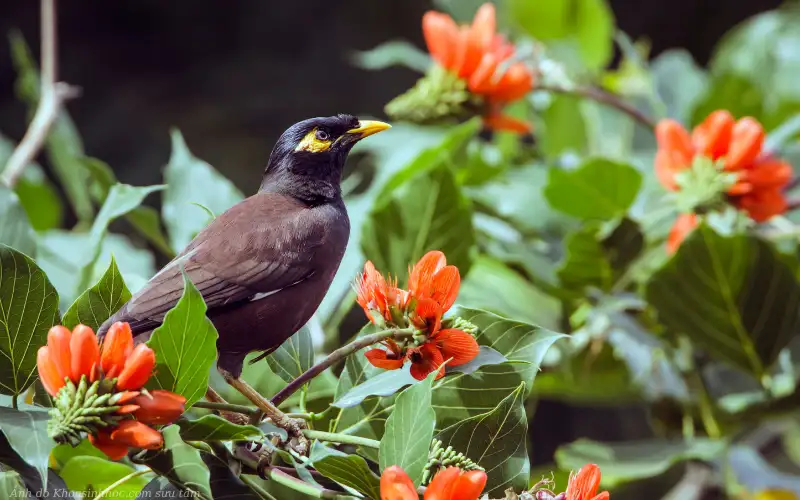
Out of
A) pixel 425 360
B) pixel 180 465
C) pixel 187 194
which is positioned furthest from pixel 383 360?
pixel 187 194

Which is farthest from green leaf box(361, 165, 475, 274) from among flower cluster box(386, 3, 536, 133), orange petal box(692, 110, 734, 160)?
orange petal box(692, 110, 734, 160)

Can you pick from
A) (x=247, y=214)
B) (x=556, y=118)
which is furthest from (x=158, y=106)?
(x=247, y=214)

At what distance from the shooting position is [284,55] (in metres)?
2.42

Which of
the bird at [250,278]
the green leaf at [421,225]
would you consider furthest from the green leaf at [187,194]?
the bird at [250,278]

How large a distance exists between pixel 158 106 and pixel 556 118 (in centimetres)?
131

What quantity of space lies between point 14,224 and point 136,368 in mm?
360

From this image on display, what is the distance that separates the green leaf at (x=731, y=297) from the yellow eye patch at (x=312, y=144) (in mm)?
411

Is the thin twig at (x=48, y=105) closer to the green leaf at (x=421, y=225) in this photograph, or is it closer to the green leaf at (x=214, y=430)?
the green leaf at (x=421, y=225)

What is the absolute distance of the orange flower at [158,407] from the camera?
43 centimetres

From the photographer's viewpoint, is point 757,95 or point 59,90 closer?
point 59,90

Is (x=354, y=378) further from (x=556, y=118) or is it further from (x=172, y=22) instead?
(x=172, y=22)

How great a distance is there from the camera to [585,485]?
473 millimetres

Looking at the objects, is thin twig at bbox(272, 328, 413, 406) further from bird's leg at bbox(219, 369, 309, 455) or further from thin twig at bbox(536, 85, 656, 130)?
thin twig at bbox(536, 85, 656, 130)

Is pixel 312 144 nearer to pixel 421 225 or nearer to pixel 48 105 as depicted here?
pixel 421 225
